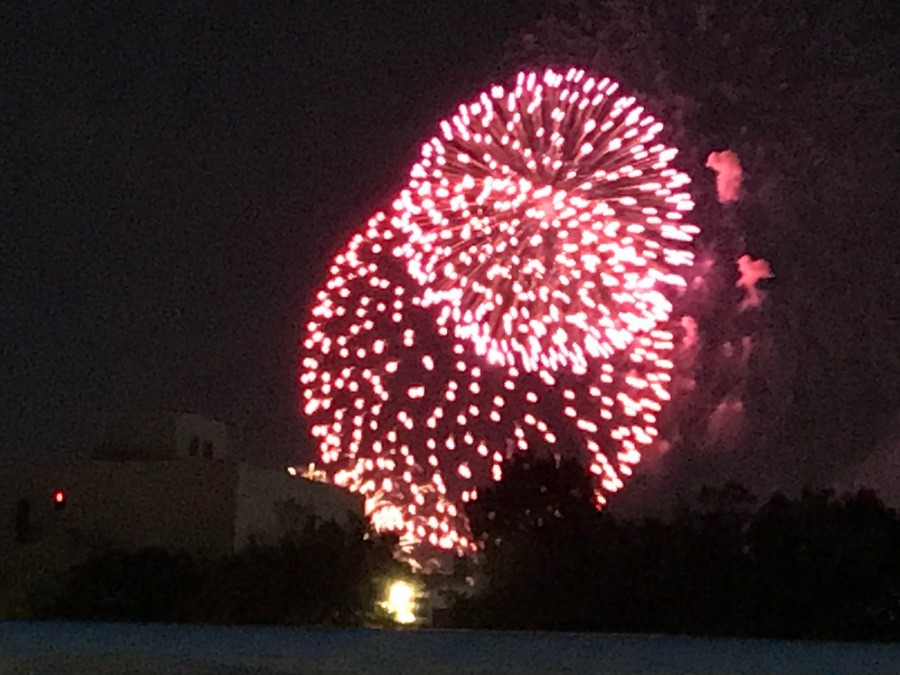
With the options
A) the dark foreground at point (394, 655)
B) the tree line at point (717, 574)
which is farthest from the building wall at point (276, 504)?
the dark foreground at point (394, 655)

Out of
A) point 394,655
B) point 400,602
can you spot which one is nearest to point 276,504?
point 400,602

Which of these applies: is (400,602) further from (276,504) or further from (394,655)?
(394,655)

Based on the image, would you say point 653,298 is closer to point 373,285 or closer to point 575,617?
point 373,285

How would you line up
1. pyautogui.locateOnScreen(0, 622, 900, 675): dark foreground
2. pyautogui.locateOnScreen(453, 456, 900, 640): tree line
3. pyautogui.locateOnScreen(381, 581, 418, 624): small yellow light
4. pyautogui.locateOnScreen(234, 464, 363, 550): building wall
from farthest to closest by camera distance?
pyautogui.locateOnScreen(234, 464, 363, 550): building wall
pyautogui.locateOnScreen(381, 581, 418, 624): small yellow light
pyautogui.locateOnScreen(453, 456, 900, 640): tree line
pyautogui.locateOnScreen(0, 622, 900, 675): dark foreground

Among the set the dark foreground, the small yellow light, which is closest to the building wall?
the small yellow light

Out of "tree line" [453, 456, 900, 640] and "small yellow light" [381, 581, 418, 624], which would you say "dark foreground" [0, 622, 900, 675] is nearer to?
"tree line" [453, 456, 900, 640]
